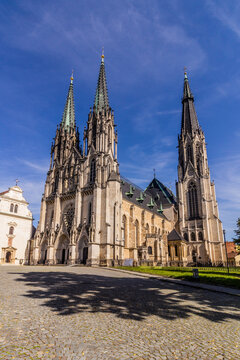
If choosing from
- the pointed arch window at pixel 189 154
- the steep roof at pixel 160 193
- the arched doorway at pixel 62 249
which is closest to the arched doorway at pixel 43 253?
the arched doorway at pixel 62 249

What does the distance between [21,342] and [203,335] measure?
13.7 ft

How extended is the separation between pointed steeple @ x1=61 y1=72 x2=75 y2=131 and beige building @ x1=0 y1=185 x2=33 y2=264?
55.6 feet

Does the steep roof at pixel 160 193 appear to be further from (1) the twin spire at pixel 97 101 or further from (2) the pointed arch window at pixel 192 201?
(1) the twin spire at pixel 97 101

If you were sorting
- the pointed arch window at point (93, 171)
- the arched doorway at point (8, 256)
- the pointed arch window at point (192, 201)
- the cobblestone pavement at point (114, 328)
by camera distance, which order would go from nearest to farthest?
the cobblestone pavement at point (114, 328)
the pointed arch window at point (93, 171)
the arched doorway at point (8, 256)
the pointed arch window at point (192, 201)

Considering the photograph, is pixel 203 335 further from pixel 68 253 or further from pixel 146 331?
pixel 68 253

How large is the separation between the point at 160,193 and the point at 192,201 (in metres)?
12.3

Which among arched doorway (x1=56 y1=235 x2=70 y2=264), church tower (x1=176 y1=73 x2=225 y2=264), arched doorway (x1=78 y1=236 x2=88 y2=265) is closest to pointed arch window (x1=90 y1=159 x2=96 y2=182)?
arched doorway (x1=78 y1=236 x2=88 y2=265)

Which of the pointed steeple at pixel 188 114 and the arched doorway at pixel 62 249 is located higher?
the pointed steeple at pixel 188 114

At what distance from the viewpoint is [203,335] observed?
580 cm

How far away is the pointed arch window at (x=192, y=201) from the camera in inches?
2387

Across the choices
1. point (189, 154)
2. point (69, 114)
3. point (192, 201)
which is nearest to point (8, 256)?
point (69, 114)

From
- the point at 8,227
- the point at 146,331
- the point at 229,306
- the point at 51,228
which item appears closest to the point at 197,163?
the point at 51,228

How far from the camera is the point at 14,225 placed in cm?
Answer: 4753

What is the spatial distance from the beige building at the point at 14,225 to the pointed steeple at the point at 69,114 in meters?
17.0
